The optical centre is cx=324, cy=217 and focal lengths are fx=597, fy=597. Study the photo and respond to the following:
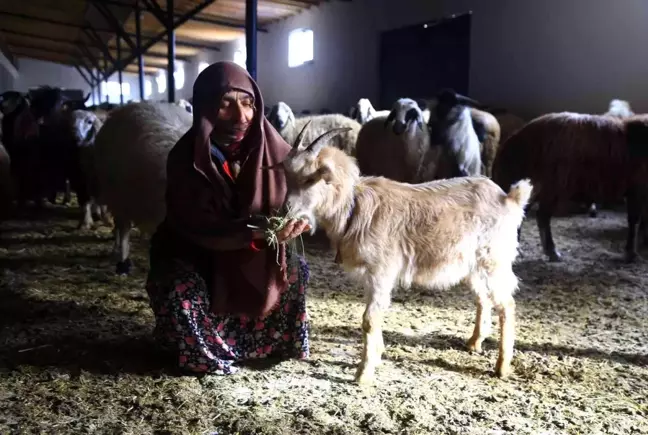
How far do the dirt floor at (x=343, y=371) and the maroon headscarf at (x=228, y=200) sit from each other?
0.48m

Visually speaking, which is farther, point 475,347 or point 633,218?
point 633,218

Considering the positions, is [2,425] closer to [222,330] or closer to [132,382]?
[132,382]

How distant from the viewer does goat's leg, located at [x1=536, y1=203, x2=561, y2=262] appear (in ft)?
19.7

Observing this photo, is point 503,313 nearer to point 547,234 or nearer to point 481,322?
point 481,322

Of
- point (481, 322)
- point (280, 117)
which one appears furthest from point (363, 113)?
point (481, 322)

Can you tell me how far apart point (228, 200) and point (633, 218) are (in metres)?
4.64

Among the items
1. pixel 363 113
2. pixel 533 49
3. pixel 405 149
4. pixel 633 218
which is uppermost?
pixel 533 49

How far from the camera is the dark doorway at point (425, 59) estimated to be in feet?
39.8

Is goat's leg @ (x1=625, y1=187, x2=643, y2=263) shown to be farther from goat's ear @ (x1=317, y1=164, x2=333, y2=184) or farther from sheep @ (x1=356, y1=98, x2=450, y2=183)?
goat's ear @ (x1=317, y1=164, x2=333, y2=184)

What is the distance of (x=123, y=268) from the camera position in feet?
17.7

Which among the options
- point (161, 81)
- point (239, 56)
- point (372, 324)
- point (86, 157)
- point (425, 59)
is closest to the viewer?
point (372, 324)

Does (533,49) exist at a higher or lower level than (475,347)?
higher

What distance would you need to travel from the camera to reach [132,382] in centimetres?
316

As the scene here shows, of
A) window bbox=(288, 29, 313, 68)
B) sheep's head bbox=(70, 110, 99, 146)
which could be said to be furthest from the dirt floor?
window bbox=(288, 29, 313, 68)
